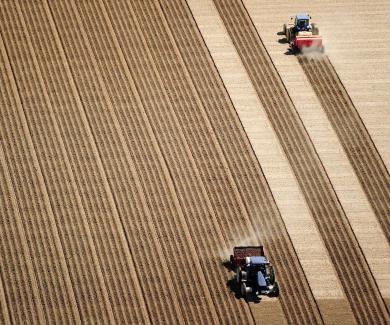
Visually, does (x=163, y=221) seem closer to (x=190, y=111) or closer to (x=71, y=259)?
(x=71, y=259)

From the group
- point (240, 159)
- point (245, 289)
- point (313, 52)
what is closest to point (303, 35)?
point (313, 52)

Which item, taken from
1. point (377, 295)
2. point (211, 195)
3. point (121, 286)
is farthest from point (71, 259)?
point (377, 295)

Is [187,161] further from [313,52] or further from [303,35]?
[313,52]

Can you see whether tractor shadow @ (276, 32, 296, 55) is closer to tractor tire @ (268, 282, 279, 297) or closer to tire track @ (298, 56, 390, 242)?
tire track @ (298, 56, 390, 242)

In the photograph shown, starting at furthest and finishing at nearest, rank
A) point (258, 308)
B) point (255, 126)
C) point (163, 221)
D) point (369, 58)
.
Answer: point (369, 58) → point (255, 126) → point (163, 221) → point (258, 308)

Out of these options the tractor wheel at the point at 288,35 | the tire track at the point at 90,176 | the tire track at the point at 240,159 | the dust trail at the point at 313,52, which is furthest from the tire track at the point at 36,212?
the dust trail at the point at 313,52
